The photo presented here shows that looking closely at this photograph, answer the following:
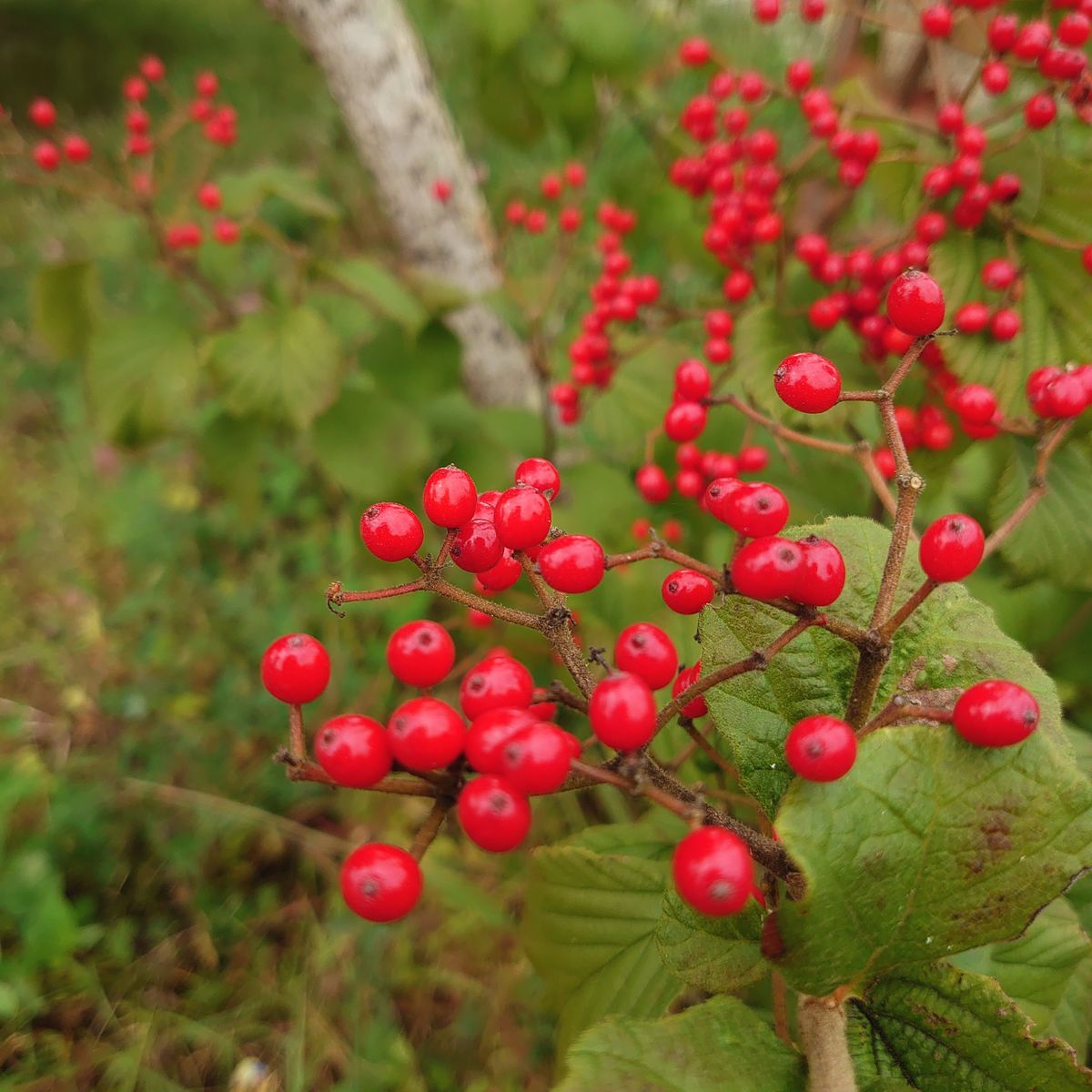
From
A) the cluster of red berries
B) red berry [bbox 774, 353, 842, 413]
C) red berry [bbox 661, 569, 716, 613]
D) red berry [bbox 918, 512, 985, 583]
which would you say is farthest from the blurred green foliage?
red berry [bbox 918, 512, 985, 583]

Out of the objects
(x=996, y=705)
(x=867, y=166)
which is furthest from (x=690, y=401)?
(x=996, y=705)

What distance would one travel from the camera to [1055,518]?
208 centimetres

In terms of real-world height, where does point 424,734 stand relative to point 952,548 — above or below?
below

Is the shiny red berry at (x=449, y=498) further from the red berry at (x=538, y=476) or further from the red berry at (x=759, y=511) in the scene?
the red berry at (x=759, y=511)

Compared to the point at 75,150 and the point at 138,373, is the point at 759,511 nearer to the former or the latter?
the point at 138,373

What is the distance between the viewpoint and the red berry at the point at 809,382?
1238 millimetres

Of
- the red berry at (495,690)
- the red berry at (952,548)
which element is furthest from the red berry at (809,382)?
the red berry at (495,690)

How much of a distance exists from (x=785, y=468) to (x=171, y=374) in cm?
253

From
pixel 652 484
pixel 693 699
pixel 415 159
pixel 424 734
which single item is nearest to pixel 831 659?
pixel 693 699

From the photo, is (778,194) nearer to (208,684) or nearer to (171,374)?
(171,374)

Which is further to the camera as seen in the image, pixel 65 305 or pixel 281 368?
pixel 65 305

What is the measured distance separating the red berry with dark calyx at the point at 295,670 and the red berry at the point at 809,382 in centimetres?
82

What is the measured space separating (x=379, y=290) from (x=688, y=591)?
2.53 m

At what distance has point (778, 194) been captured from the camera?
265 centimetres
